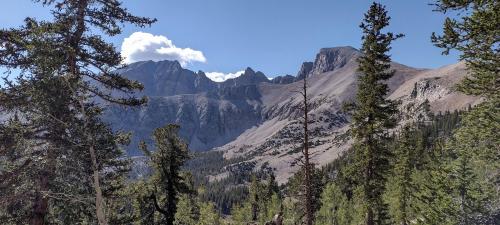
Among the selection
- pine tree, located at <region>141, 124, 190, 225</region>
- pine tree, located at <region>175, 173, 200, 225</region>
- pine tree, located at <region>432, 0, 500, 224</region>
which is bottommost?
pine tree, located at <region>175, 173, 200, 225</region>

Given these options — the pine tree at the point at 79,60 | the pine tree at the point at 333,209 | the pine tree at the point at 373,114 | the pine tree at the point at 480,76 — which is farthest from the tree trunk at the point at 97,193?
the pine tree at the point at 333,209

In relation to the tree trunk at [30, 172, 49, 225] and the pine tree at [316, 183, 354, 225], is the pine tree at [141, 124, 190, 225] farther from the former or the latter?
the pine tree at [316, 183, 354, 225]

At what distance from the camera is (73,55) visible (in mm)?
17047

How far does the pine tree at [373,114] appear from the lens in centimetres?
2952

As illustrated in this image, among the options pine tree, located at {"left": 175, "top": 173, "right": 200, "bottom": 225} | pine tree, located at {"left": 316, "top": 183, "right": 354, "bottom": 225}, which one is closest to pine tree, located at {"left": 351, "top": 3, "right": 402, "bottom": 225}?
pine tree, located at {"left": 175, "top": 173, "right": 200, "bottom": 225}

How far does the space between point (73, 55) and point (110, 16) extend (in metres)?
3.34

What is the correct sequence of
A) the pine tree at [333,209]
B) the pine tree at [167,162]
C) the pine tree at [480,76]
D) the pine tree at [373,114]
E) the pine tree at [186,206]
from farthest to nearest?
the pine tree at [333,209] < the pine tree at [186,206] < the pine tree at [167,162] < the pine tree at [373,114] < the pine tree at [480,76]

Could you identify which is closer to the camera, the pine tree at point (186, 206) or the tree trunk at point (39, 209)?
the tree trunk at point (39, 209)

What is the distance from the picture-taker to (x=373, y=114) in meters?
29.8

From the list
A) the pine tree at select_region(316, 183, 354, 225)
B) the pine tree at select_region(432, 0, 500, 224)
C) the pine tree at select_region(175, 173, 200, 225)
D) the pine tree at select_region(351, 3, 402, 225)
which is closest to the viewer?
the pine tree at select_region(432, 0, 500, 224)

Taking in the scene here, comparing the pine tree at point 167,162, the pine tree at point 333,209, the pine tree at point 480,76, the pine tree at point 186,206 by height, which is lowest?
the pine tree at point 333,209

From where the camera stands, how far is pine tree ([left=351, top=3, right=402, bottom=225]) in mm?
29516

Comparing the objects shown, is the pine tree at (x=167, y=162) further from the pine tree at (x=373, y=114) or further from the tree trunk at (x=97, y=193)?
the tree trunk at (x=97, y=193)

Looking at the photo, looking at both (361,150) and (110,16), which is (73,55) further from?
(361,150)
